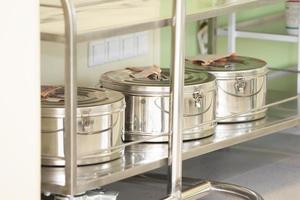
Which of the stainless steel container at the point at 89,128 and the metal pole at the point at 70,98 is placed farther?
the stainless steel container at the point at 89,128

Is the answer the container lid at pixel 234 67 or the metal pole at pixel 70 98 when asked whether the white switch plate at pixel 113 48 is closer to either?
the container lid at pixel 234 67

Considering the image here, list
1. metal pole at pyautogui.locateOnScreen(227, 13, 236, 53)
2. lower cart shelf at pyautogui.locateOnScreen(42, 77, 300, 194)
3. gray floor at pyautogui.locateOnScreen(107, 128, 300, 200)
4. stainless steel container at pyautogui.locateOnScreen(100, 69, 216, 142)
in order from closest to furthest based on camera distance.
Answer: lower cart shelf at pyautogui.locateOnScreen(42, 77, 300, 194)
stainless steel container at pyautogui.locateOnScreen(100, 69, 216, 142)
gray floor at pyautogui.locateOnScreen(107, 128, 300, 200)
metal pole at pyautogui.locateOnScreen(227, 13, 236, 53)

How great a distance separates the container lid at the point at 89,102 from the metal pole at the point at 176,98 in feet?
0.38

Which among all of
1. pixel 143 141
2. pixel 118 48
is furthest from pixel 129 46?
pixel 143 141

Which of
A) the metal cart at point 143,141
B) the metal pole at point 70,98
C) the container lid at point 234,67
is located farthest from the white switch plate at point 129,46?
the metal pole at point 70,98

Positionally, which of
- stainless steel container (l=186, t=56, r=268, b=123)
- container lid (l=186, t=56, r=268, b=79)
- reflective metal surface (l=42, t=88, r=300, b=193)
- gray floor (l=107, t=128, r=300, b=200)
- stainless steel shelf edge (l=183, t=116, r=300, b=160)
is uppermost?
container lid (l=186, t=56, r=268, b=79)

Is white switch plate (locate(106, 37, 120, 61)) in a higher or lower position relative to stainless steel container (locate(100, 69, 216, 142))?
higher

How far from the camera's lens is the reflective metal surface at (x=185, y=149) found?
1813 mm

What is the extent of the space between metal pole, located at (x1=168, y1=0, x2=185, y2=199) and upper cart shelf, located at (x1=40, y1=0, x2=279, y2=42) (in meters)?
0.03

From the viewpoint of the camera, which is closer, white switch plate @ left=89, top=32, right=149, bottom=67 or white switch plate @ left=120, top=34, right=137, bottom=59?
white switch plate @ left=89, top=32, right=149, bottom=67
